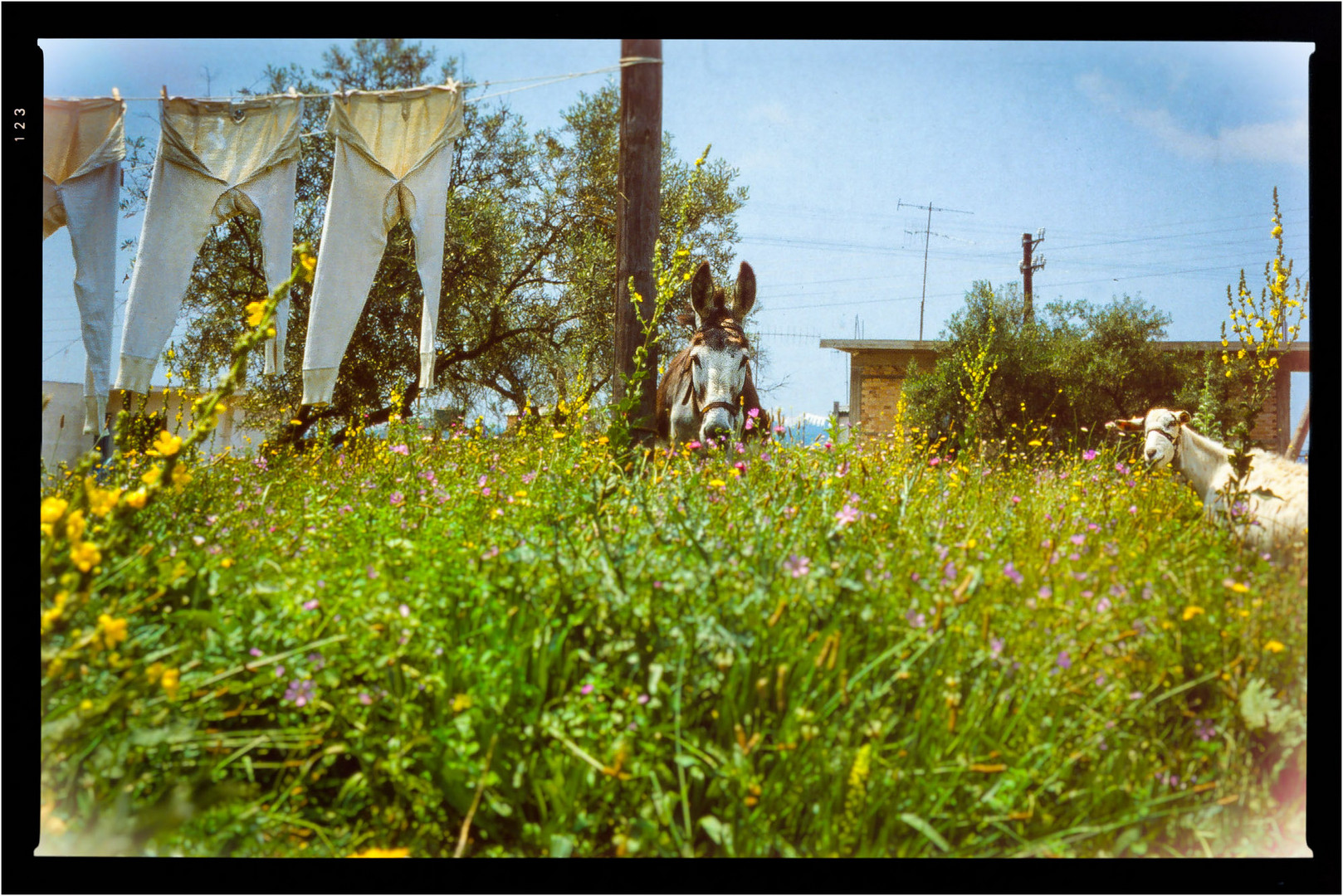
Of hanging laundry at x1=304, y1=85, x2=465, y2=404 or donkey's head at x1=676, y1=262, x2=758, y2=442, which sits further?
donkey's head at x1=676, y1=262, x2=758, y2=442

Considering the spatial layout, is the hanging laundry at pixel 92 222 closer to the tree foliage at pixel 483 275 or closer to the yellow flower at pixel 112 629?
the tree foliage at pixel 483 275

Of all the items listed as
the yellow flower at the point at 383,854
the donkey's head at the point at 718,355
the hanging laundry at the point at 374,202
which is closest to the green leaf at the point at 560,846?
the yellow flower at the point at 383,854

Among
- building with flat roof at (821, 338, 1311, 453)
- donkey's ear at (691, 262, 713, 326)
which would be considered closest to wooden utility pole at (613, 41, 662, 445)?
donkey's ear at (691, 262, 713, 326)

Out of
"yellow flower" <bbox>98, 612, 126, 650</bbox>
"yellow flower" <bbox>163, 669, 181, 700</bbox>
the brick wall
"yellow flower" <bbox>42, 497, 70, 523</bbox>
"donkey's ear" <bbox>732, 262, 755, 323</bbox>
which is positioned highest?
"donkey's ear" <bbox>732, 262, 755, 323</bbox>

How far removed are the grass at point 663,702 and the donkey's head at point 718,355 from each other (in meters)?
→ 1.96

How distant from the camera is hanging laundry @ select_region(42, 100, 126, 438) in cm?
360

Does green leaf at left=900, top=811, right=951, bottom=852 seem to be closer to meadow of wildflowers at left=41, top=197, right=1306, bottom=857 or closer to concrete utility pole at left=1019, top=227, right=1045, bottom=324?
meadow of wildflowers at left=41, top=197, right=1306, bottom=857

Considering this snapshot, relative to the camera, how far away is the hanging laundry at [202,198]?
13.1 ft

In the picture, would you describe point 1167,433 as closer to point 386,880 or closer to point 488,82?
point 488,82

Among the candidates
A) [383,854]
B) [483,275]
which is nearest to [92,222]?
[483,275]

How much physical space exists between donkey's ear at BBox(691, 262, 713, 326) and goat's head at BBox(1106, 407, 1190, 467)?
2.32 metres

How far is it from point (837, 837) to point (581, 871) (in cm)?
68

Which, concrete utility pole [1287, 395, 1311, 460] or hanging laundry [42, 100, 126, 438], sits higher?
hanging laundry [42, 100, 126, 438]

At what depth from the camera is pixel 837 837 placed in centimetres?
209
